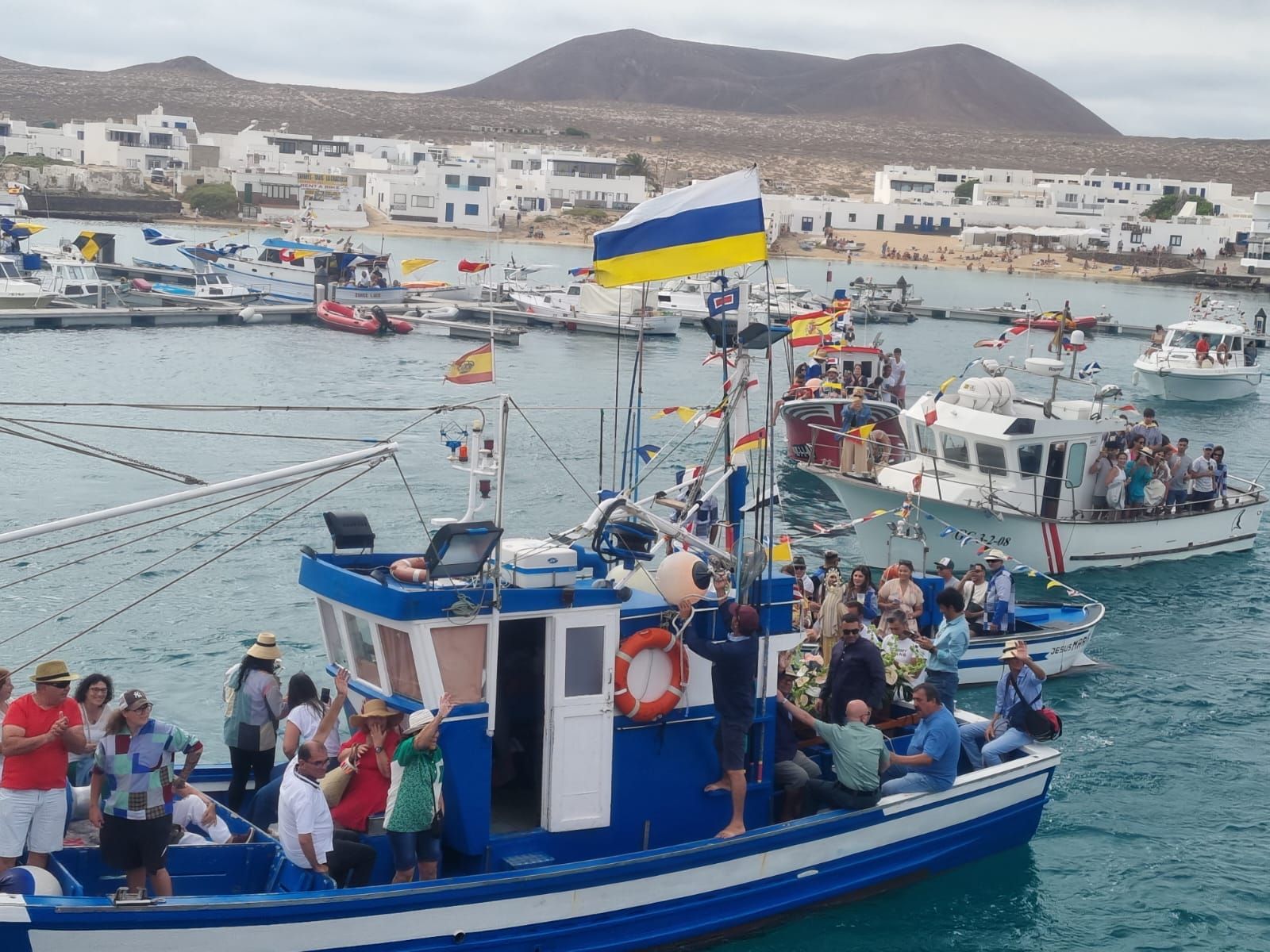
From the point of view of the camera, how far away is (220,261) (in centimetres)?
6700

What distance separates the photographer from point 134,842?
9.30 metres

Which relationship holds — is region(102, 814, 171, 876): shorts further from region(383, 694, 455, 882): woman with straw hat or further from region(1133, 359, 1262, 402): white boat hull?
region(1133, 359, 1262, 402): white boat hull

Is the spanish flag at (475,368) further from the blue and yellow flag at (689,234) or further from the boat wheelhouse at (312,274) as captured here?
the boat wheelhouse at (312,274)

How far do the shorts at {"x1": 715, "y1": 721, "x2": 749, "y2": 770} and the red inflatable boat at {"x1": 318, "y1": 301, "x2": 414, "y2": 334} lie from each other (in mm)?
48726

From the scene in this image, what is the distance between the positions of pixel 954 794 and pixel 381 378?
120 feet

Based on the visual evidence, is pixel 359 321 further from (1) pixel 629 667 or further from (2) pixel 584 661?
(2) pixel 584 661

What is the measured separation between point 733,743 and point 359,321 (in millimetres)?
49039

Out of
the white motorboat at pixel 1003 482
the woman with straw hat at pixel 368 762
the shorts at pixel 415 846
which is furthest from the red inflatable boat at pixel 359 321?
the shorts at pixel 415 846

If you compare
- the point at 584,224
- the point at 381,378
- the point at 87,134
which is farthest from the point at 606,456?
the point at 87,134

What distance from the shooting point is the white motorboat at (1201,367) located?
174 feet

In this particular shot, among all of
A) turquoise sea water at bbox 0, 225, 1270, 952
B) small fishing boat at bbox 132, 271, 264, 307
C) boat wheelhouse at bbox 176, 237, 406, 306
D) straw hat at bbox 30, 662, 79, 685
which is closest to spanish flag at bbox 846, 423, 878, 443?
turquoise sea water at bbox 0, 225, 1270, 952

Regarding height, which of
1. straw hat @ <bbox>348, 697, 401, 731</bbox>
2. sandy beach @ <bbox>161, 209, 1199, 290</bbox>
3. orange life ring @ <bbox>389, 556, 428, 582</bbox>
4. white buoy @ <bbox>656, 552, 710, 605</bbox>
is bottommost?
straw hat @ <bbox>348, 697, 401, 731</bbox>

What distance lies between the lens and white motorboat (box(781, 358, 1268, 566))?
23.7 meters

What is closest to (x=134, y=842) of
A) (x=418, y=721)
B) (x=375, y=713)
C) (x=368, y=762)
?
(x=368, y=762)
